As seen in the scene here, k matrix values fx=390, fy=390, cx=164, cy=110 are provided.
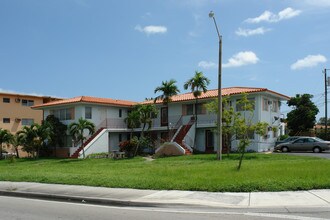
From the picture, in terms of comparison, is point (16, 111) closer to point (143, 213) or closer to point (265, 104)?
point (265, 104)

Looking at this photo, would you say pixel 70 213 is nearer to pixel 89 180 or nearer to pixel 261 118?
pixel 89 180

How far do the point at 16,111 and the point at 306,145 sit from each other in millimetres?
36874

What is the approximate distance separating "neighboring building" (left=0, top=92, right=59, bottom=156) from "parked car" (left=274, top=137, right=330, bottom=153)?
1349 inches

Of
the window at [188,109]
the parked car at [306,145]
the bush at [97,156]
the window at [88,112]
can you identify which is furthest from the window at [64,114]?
the parked car at [306,145]

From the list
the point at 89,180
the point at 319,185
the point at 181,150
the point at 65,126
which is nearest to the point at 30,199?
the point at 89,180

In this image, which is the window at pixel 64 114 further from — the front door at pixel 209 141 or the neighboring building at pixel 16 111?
the front door at pixel 209 141

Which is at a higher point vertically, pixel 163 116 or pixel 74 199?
pixel 163 116

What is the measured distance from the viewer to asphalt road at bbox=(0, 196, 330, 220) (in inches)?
354

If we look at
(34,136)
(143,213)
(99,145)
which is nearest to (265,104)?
(99,145)

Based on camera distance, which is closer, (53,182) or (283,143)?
(53,182)

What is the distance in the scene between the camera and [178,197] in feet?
38.0

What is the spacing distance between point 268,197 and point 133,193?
4247 mm

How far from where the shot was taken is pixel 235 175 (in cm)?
1464

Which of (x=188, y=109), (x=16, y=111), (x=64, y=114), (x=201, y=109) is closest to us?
(x=201, y=109)
